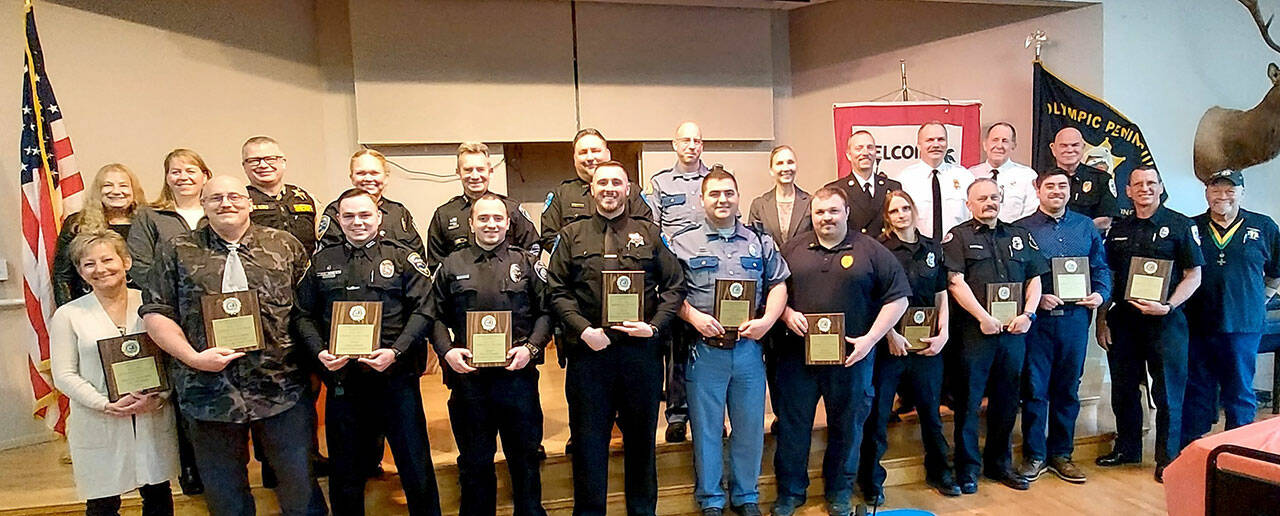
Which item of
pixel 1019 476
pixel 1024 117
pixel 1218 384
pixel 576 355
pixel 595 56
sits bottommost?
pixel 1019 476

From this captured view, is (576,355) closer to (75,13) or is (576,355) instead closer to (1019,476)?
(1019,476)

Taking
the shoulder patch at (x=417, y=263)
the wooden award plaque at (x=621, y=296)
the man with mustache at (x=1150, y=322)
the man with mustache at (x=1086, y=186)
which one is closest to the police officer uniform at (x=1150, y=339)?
the man with mustache at (x=1150, y=322)

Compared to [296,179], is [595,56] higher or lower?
higher

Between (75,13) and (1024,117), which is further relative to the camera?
(1024,117)

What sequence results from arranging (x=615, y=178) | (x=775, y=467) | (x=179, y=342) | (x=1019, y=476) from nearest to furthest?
(x=179, y=342) < (x=615, y=178) < (x=775, y=467) < (x=1019, y=476)

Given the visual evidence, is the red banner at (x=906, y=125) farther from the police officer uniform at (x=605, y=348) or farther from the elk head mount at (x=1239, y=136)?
the police officer uniform at (x=605, y=348)

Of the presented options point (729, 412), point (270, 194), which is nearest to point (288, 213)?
point (270, 194)

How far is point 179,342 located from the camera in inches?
99.7

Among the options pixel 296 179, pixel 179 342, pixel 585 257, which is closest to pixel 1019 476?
pixel 585 257

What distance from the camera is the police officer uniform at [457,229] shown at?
3369mm

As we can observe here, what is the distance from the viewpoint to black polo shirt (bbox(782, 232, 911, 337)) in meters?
3.13

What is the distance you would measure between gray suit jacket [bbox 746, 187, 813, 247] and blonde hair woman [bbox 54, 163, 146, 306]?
2828mm

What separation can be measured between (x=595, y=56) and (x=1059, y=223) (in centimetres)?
358

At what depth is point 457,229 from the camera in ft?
11.2
